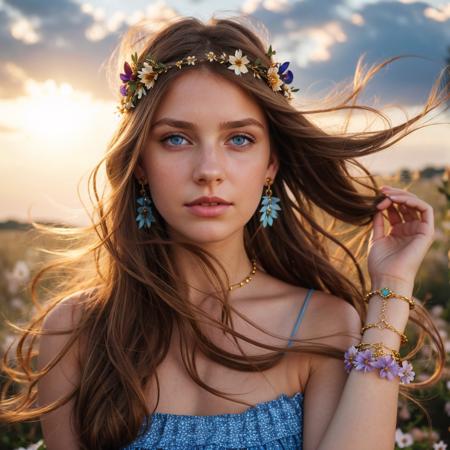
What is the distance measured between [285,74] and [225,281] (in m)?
1.05

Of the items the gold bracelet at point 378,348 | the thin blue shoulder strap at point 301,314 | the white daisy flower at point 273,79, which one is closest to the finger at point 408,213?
the thin blue shoulder strap at point 301,314

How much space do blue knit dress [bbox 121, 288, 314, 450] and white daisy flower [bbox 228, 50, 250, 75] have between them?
1487 mm

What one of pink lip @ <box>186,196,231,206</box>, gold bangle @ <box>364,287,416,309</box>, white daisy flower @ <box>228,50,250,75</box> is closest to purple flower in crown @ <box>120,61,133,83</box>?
white daisy flower @ <box>228,50,250,75</box>

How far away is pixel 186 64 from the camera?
3.45m

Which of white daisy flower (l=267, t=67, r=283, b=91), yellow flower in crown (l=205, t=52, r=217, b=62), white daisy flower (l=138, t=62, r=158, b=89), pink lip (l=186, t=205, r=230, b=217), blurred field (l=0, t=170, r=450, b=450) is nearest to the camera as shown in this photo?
pink lip (l=186, t=205, r=230, b=217)

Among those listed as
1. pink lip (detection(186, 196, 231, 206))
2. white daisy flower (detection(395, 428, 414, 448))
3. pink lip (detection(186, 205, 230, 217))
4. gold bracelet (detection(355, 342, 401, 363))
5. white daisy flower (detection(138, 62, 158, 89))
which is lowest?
white daisy flower (detection(395, 428, 414, 448))

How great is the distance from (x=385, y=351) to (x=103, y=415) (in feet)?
4.26

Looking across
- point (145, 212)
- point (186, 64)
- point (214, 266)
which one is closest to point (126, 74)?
point (186, 64)

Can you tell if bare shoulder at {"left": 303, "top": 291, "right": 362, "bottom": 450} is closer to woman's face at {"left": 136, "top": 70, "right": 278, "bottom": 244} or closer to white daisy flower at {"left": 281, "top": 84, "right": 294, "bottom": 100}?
woman's face at {"left": 136, "top": 70, "right": 278, "bottom": 244}

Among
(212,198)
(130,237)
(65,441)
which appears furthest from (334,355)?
(65,441)

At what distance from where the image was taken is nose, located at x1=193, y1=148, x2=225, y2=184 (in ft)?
10.5

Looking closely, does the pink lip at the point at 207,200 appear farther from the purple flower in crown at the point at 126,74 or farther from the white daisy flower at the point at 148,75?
the purple flower in crown at the point at 126,74

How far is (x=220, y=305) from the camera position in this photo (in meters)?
3.70

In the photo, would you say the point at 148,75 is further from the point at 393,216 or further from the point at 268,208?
the point at 393,216
